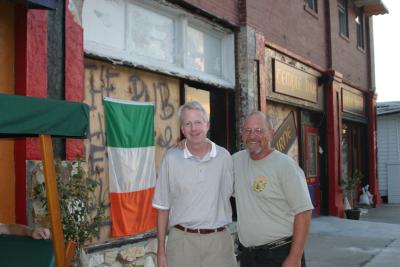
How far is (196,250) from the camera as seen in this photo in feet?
12.4

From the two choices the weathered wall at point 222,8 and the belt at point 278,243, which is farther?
the weathered wall at point 222,8

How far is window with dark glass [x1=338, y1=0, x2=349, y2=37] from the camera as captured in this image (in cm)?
1636

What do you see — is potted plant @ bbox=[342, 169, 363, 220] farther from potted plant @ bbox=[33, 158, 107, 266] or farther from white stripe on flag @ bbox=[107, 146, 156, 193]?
potted plant @ bbox=[33, 158, 107, 266]

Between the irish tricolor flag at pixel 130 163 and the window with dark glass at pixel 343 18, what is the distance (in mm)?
10429

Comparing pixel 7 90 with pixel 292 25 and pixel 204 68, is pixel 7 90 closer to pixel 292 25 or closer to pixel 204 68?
pixel 204 68

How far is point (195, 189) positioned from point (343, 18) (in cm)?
1424

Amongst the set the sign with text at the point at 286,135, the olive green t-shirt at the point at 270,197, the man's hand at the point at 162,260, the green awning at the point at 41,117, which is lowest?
the man's hand at the point at 162,260

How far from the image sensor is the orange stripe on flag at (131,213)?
6.99 meters

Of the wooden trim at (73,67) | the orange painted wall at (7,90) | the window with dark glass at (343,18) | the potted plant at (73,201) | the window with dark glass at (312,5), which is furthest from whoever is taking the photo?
the window with dark glass at (343,18)

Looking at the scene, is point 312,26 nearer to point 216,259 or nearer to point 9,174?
point 9,174

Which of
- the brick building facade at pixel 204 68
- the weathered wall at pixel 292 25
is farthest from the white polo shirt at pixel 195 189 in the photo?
the weathered wall at pixel 292 25

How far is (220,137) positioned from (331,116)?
573 cm

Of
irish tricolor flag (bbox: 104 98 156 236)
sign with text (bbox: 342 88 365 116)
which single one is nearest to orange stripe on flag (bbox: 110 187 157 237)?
irish tricolor flag (bbox: 104 98 156 236)

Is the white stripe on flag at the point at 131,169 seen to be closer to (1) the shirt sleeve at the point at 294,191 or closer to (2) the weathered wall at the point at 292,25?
(1) the shirt sleeve at the point at 294,191
